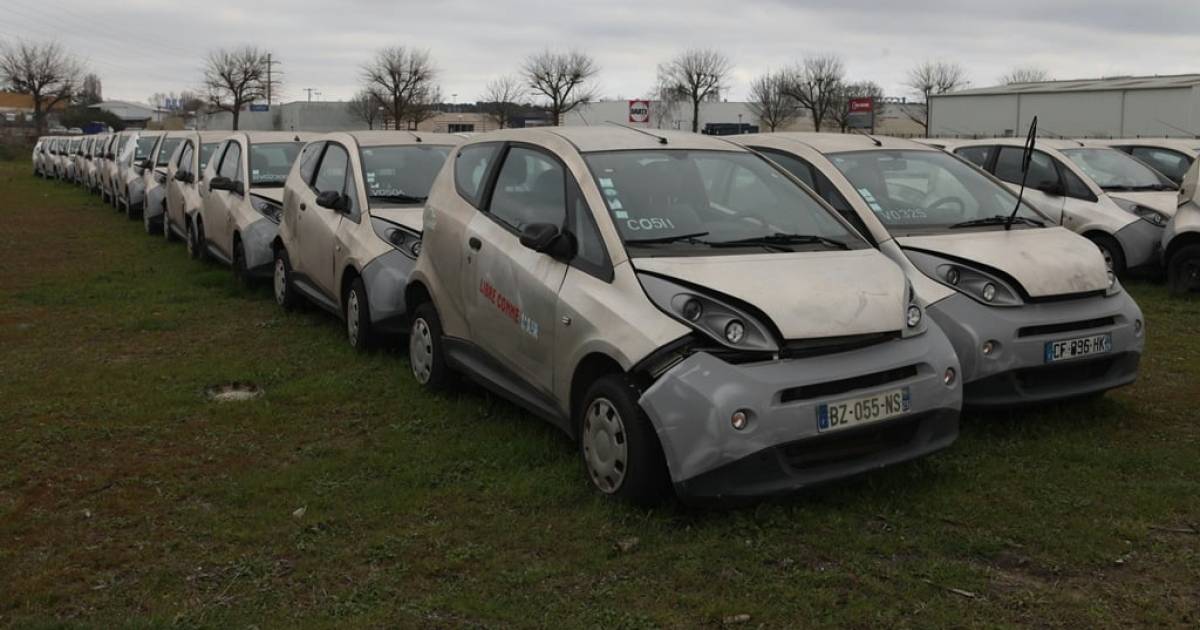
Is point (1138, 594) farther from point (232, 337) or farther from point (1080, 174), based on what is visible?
point (1080, 174)

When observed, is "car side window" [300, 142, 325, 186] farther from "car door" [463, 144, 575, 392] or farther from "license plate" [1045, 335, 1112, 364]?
"license plate" [1045, 335, 1112, 364]

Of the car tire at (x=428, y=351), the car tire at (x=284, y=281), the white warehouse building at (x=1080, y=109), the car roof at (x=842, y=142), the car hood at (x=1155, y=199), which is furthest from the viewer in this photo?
Result: the white warehouse building at (x=1080, y=109)

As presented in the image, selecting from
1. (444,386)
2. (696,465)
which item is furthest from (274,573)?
(444,386)

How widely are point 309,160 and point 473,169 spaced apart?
11.0 feet

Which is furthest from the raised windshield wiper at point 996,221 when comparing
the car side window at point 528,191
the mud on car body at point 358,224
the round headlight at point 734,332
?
the mud on car body at point 358,224

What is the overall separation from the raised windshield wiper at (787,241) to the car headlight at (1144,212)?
700 centimetres

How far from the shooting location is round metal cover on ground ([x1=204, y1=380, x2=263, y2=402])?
22.5 feet

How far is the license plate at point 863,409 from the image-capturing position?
4.36m

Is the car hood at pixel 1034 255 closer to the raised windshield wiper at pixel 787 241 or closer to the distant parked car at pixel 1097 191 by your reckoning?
the raised windshield wiper at pixel 787 241

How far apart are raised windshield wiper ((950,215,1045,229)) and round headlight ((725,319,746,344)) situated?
2718 mm

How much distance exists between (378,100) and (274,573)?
5777cm

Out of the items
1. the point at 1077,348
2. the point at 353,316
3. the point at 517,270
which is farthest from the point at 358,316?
the point at 1077,348

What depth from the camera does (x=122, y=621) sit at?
3781mm

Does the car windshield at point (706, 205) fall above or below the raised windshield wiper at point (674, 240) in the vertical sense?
above
